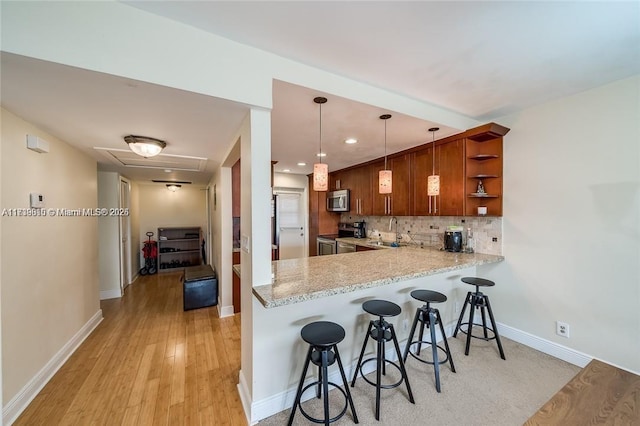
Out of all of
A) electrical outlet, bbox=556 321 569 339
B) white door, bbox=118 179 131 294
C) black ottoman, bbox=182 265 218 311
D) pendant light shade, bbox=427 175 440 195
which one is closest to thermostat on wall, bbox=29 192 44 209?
black ottoman, bbox=182 265 218 311

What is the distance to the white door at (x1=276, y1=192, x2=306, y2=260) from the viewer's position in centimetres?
579

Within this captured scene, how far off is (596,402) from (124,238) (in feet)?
19.7

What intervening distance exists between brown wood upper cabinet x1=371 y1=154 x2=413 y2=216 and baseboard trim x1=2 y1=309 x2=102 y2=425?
4113 millimetres

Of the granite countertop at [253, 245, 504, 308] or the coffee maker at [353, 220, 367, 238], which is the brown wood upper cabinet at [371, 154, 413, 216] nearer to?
the coffee maker at [353, 220, 367, 238]

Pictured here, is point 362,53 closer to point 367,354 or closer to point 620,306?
point 367,354

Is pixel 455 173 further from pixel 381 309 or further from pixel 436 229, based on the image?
pixel 381 309

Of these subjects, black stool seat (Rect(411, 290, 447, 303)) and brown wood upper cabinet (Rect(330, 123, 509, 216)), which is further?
brown wood upper cabinet (Rect(330, 123, 509, 216))

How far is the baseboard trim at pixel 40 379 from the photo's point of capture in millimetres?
1656

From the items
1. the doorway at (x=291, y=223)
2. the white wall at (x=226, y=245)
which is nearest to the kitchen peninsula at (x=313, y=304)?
the white wall at (x=226, y=245)

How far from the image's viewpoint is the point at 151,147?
2.32 meters

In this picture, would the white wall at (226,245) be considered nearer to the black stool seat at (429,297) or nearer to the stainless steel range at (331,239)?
the stainless steel range at (331,239)

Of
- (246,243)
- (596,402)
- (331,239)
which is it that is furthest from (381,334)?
(331,239)

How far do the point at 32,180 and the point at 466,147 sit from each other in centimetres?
415

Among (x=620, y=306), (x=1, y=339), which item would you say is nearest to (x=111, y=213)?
(x=1, y=339)
